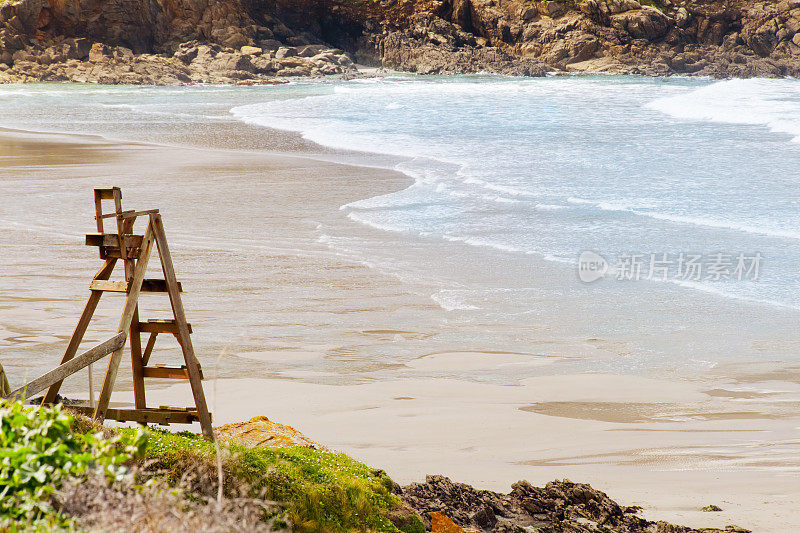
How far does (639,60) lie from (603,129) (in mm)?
60484

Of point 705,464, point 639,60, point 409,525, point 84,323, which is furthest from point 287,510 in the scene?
point 639,60

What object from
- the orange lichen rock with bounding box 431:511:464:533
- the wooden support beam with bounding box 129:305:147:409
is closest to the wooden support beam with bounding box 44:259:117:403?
the wooden support beam with bounding box 129:305:147:409

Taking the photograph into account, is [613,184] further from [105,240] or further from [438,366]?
[105,240]

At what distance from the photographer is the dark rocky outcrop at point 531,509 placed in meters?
4.25

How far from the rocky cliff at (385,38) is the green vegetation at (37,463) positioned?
68.9 meters

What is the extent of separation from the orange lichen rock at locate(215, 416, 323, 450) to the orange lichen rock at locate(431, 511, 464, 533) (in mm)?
892

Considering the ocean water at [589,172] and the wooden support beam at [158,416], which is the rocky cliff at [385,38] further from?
the wooden support beam at [158,416]

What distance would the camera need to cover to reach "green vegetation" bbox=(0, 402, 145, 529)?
2.63 meters

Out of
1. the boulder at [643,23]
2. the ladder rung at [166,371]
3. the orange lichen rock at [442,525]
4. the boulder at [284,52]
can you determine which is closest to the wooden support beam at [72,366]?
the ladder rung at [166,371]

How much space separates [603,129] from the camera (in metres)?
25.2

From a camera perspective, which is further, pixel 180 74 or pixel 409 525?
pixel 180 74

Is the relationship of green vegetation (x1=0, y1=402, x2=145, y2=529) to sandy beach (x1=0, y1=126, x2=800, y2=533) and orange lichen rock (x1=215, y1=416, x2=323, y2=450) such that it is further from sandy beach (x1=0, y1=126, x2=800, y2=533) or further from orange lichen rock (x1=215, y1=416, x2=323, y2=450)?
orange lichen rock (x1=215, y1=416, x2=323, y2=450)

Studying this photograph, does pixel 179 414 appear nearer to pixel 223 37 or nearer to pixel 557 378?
pixel 557 378

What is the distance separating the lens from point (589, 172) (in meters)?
17.2
